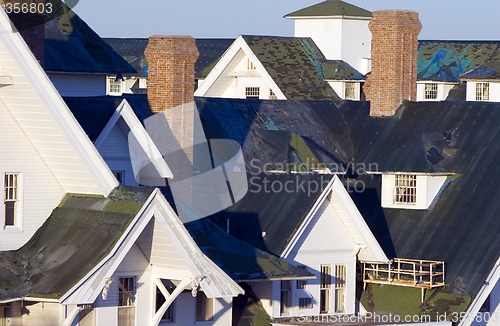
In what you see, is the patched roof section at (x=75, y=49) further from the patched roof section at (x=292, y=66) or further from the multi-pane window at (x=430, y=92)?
the multi-pane window at (x=430, y=92)

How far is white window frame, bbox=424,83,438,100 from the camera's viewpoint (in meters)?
78.8

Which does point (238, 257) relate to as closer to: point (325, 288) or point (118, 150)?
point (325, 288)

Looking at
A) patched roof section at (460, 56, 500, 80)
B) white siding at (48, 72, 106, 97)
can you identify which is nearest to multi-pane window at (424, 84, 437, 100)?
patched roof section at (460, 56, 500, 80)

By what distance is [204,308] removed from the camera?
31391 millimetres

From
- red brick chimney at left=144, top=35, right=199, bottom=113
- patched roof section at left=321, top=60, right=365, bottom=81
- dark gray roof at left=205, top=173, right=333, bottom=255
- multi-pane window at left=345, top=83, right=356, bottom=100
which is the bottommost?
dark gray roof at left=205, top=173, right=333, bottom=255

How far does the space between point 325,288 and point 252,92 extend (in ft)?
76.4

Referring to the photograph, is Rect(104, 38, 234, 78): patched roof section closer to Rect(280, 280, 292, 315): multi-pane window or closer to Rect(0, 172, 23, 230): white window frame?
Rect(280, 280, 292, 315): multi-pane window

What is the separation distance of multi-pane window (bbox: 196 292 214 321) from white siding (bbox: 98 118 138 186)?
5.11 metres

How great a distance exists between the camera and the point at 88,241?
27.6m

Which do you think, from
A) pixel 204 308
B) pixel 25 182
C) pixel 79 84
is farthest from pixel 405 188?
pixel 79 84

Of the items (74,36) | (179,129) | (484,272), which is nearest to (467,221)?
(484,272)

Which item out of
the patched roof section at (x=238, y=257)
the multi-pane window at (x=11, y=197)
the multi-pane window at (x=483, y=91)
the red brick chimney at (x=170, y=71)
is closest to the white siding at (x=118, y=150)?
the red brick chimney at (x=170, y=71)

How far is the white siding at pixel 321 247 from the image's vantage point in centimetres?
3547

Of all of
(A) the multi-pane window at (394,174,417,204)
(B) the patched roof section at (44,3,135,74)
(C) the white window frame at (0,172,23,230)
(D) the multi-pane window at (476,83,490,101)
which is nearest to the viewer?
(C) the white window frame at (0,172,23,230)
